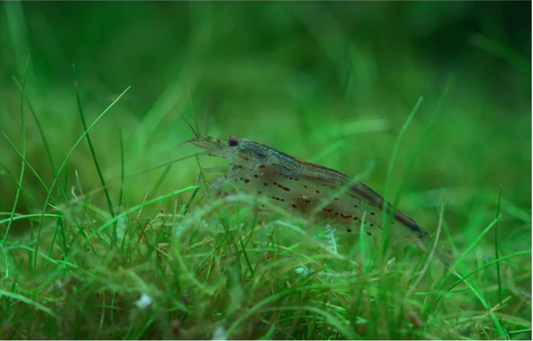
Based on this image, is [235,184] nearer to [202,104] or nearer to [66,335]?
[66,335]

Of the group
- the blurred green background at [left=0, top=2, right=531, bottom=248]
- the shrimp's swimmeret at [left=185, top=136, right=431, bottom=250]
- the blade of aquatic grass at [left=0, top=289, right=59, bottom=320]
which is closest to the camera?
the blade of aquatic grass at [left=0, top=289, right=59, bottom=320]

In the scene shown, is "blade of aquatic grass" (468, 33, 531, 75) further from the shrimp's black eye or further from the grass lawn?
the shrimp's black eye

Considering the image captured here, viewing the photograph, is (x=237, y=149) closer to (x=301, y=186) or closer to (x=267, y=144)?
(x=301, y=186)

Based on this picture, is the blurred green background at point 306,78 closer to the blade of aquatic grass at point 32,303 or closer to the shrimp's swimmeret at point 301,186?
the shrimp's swimmeret at point 301,186

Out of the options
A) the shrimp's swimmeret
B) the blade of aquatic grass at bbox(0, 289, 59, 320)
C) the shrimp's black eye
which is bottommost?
the blade of aquatic grass at bbox(0, 289, 59, 320)

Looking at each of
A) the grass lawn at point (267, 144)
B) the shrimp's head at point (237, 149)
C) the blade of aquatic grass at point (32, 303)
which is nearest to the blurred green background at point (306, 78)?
the grass lawn at point (267, 144)

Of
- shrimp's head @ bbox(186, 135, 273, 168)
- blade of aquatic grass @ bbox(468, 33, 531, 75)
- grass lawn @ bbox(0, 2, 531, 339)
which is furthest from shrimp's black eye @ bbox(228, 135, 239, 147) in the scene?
blade of aquatic grass @ bbox(468, 33, 531, 75)

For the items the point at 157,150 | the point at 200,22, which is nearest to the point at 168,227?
the point at 157,150

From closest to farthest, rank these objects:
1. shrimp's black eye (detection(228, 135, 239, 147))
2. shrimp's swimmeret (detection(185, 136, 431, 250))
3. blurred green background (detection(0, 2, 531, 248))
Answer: shrimp's swimmeret (detection(185, 136, 431, 250))
shrimp's black eye (detection(228, 135, 239, 147))
blurred green background (detection(0, 2, 531, 248))
